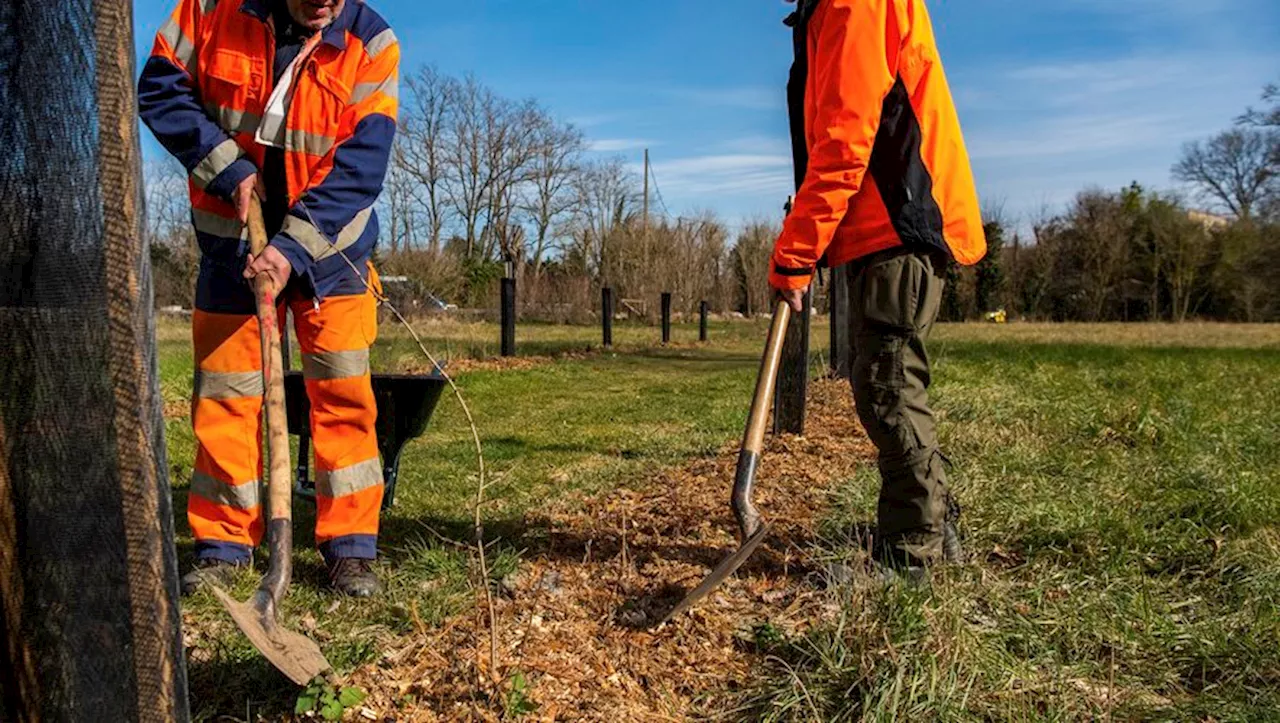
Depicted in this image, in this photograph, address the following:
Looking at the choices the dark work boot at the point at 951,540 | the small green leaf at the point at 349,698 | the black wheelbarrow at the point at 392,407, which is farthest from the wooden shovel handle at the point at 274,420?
the dark work boot at the point at 951,540

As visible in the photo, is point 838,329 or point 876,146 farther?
point 838,329

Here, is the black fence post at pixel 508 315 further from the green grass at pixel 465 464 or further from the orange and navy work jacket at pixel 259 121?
the orange and navy work jacket at pixel 259 121

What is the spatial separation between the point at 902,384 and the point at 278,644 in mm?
1971

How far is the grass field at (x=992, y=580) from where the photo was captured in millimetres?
2178

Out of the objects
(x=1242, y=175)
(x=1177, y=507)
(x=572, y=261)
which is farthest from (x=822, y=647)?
(x=1242, y=175)

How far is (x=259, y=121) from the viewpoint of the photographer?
2.98 meters

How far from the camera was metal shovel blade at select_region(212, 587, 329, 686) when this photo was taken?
1.92 meters

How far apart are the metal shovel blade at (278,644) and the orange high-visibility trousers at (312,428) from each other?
89 cm

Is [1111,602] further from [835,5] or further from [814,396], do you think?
[814,396]

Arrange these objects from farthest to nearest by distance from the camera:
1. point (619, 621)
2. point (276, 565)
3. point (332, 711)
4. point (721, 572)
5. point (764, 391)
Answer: point (764, 391)
point (619, 621)
point (721, 572)
point (276, 565)
point (332, 711)

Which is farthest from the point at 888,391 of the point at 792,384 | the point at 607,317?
the point at 607,317

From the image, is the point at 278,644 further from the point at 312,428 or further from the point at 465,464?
the point at 465,464

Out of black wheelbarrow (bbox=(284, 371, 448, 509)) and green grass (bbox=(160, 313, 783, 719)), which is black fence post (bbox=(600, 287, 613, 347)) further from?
black wheelbarrow (bbox=(284, 371, 448, 509))

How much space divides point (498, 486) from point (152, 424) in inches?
133
